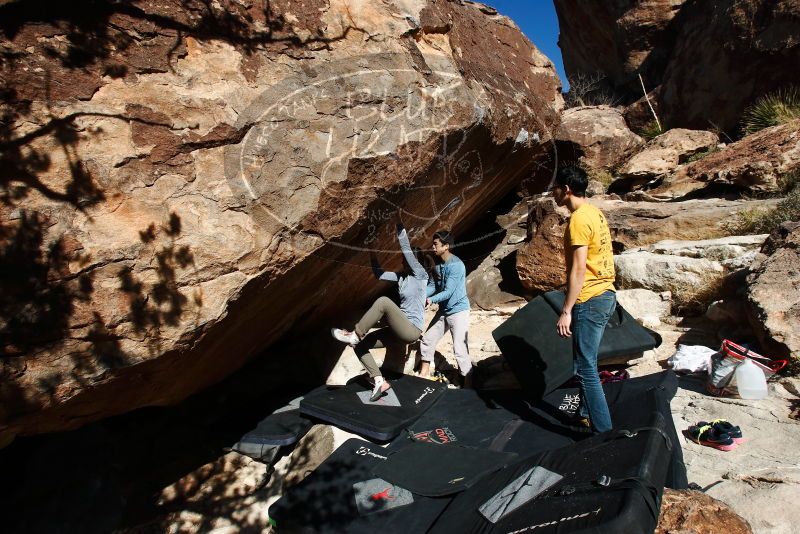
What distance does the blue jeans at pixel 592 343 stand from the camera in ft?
9.22

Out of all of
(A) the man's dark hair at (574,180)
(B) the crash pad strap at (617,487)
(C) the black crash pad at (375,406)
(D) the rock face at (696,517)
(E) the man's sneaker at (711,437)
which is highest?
(A) the man's dark hair at (574,180)

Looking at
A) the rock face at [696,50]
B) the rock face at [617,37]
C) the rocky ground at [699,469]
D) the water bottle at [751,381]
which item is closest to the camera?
the rocky ground at [699,469]

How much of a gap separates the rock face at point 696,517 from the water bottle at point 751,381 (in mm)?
1546

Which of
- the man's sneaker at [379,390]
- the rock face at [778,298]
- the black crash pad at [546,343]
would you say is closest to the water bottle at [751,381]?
the rock face at [778,298]

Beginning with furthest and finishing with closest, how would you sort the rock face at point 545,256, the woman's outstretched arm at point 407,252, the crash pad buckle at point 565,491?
1. the rock face at point 545,256
2. the woman's outstretched arm at point 407,252
3. the crash pad buckle at point 565,491

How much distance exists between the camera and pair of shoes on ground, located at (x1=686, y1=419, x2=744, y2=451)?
9.94ft

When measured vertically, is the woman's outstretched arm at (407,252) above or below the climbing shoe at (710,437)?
above

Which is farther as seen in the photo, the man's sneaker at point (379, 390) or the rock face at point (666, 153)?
the rock face at point (666, 153)

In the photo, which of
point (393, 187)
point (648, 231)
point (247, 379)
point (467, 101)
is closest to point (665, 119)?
point (648, 231)

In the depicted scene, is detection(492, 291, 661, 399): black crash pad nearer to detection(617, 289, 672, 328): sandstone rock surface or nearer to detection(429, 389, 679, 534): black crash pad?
detection(617, 289, 672, 328): sandstone rock surface

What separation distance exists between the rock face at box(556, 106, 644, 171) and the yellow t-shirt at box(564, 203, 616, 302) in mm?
6315

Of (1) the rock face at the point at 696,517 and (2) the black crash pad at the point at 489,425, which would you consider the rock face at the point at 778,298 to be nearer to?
(2) the black crash pad at the point at 489,425

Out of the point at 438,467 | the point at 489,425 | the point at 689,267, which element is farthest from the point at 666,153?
the point at 438,467

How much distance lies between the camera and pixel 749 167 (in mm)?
6324
